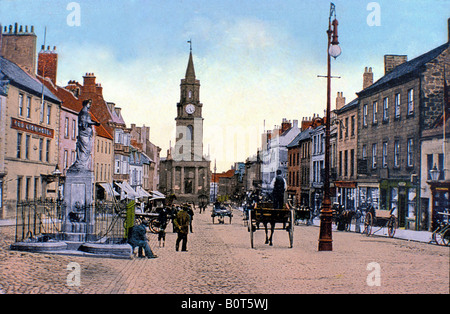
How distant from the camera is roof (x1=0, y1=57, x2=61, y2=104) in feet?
64.4

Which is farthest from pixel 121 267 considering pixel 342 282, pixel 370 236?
pixel 370 236

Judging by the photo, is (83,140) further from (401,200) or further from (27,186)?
(401,200)

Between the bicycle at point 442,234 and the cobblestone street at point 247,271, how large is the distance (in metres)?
Result: 0.27

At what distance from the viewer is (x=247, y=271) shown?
1102 centimetres

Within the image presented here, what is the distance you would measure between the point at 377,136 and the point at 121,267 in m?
8.06

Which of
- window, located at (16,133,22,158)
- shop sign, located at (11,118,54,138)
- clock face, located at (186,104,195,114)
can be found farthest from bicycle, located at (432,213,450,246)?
shop sign, located at (11,118,54,138)

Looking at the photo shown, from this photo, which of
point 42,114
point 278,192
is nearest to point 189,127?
point 278,192

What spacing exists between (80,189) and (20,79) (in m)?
8.21

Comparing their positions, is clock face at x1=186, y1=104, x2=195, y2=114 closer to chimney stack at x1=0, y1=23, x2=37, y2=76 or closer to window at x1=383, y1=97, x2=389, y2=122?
window at x1=383, y1=97, x2=389, y2=122

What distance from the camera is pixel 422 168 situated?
11008 millimetres

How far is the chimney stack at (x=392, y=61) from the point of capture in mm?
11828

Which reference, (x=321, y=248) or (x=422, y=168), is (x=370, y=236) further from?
(x=422, y=168)

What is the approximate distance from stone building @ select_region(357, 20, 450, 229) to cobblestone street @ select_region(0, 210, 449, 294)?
140cm
